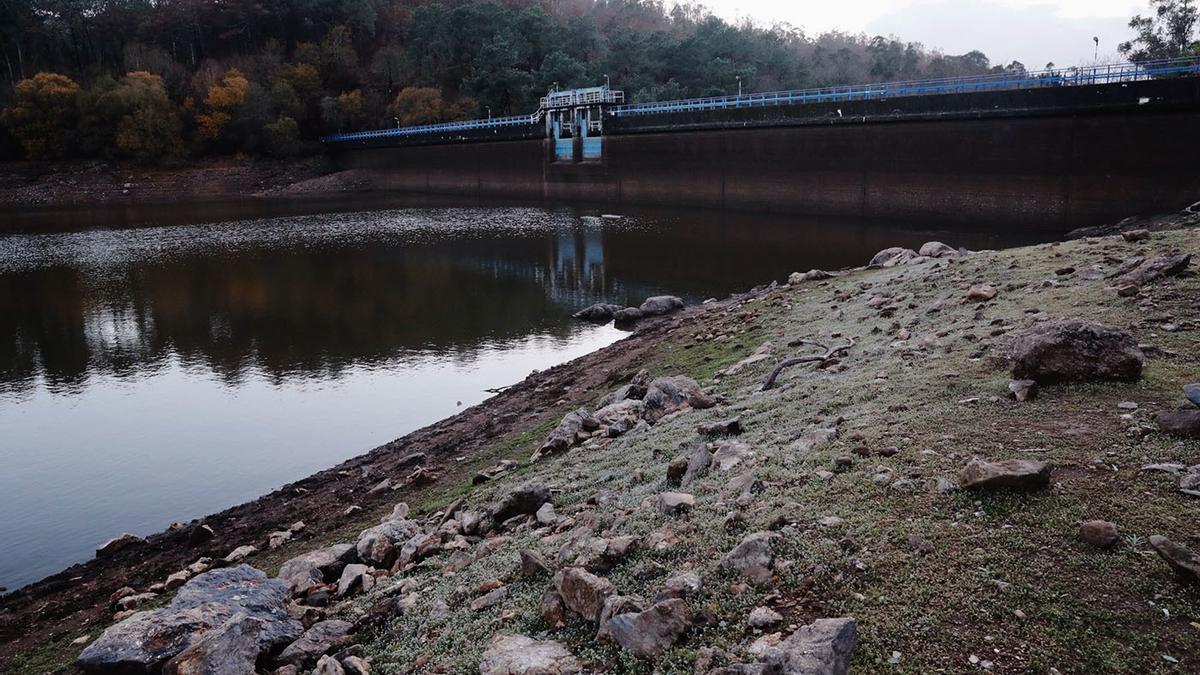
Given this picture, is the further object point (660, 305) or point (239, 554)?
point (660, 305)

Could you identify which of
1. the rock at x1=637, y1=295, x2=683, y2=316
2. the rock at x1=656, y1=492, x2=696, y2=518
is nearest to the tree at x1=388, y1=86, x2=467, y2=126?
the rock at x1=637, y1=295, x2=683, y2=316

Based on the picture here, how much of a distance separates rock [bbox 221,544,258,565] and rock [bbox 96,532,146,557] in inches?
64.7

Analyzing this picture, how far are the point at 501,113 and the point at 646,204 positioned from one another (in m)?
31.5

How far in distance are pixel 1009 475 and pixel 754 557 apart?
160 centimetres

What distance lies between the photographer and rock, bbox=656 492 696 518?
5679 mm

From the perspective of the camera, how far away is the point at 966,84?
119ft

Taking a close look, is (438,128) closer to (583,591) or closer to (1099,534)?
(583,591)

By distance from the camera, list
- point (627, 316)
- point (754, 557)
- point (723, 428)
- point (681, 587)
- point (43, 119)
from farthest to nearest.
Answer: point (43, 119), point (627, 316), point (723, 428), point (754, 557), point (681, 587)

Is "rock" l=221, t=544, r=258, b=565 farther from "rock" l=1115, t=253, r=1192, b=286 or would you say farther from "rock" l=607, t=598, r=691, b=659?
"rock" l=1115, t=253, r=1192, b=286

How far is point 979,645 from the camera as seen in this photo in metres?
3.72

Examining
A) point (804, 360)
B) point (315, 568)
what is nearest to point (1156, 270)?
point (804, 360)

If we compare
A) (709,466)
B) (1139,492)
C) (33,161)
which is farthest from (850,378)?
(33,161)

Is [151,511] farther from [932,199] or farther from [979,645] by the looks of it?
[932,199]

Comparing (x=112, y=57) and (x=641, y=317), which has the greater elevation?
(x=112, y=57)
